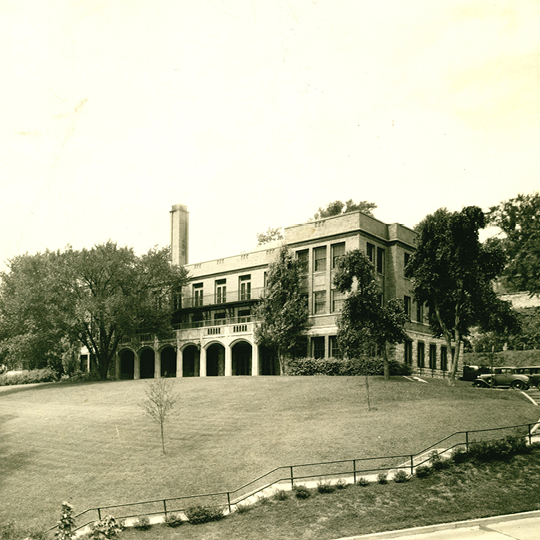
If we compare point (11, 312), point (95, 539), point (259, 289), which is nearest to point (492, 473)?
point (95, 539)

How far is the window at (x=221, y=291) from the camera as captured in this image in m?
52.1

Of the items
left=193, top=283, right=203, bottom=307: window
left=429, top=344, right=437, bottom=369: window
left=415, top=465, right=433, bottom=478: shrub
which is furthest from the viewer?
left=193, top=283, right=203, bottom=307: window

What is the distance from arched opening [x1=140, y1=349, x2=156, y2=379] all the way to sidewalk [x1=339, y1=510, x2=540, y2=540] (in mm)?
45040

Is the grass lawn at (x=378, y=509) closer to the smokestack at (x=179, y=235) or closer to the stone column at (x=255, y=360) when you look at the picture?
the stone column at (x=255, y=360)

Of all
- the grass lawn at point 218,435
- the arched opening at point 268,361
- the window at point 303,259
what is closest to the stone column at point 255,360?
the arched opening at point 268,361

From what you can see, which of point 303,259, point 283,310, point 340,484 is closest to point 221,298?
point 303,259

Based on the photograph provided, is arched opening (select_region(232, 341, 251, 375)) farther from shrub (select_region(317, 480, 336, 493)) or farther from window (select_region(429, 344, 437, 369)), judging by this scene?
shrub (select_region(317, 480, 336, 493))

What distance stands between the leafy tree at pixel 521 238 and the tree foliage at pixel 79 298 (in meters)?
28.0

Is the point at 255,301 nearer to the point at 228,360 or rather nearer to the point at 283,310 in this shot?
the point at 228,360

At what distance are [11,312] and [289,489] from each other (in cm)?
3676

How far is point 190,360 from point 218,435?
29178 millimetres

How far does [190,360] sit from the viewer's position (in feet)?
178

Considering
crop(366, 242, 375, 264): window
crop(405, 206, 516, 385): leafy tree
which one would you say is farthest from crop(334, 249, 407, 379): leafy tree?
crop(366, 242, 375, 264): window

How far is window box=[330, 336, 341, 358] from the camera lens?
40719mm
